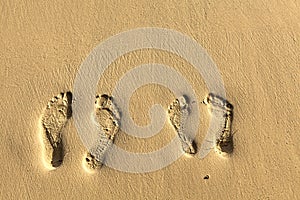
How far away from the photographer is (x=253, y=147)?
4.26 m

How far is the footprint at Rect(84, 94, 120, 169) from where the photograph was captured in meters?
4.14

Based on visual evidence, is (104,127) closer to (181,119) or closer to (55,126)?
(55,126)

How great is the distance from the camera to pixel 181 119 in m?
4.24

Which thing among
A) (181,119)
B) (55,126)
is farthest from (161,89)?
(55,126)

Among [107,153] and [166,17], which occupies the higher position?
[166,17]

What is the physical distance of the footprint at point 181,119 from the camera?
4.22 metres

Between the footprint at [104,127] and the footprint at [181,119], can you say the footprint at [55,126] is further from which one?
the footprint at [181,119]

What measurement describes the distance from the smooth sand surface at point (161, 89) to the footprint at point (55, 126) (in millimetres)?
75

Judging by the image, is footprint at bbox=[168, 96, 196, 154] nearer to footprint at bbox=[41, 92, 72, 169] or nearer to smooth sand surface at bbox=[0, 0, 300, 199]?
smooth sand surface at bbox=[0, 0, 300, 199]

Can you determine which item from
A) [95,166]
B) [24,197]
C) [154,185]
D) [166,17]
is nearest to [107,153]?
[95,166]

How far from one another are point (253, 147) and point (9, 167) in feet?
8.85

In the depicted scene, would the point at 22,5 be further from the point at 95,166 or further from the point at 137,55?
the point at 95,166

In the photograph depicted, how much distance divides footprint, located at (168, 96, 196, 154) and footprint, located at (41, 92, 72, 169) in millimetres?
1142

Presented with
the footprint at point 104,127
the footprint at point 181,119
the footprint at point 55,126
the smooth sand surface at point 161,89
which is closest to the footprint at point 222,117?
the smooth sand surface at point 161,89
